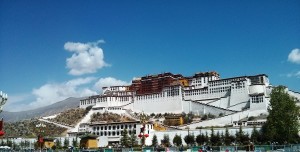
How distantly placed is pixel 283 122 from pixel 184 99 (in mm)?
42460

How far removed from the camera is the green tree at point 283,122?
51.2m

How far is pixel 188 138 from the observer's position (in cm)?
6006

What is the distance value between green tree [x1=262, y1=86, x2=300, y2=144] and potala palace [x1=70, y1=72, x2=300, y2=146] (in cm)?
1724

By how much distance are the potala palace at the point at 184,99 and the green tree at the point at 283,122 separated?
56.6ft

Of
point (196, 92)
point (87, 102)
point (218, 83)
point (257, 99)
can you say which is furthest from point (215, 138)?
point (87, 102)

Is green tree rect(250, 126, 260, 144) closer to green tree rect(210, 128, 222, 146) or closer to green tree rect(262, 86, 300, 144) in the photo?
green tree rect(262, 86, 300, 144)

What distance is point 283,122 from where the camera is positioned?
51.6 m

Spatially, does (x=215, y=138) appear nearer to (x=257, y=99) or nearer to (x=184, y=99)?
(x=257, y=99)

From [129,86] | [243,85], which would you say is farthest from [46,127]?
[243,85]

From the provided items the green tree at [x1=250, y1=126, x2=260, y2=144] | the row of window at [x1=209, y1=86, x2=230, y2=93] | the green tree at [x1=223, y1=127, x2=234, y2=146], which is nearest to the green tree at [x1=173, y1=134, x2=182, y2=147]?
the green tree at [x1=223, y1=127, x2=234, y2=146]

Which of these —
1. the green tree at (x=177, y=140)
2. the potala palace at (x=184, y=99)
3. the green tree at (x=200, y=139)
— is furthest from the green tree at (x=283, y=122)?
the potala palace at (x=184, y=99)

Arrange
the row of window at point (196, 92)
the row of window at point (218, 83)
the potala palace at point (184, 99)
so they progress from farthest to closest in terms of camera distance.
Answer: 1. the row of window at point (196, 92)
2. the row of window at point (218, 83)
3. the potala palace at point (184, 99)

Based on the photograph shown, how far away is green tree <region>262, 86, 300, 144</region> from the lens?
5125 centimetres

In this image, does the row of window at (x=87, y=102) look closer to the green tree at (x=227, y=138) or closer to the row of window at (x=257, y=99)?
the row of window at (x=257, y=99)
